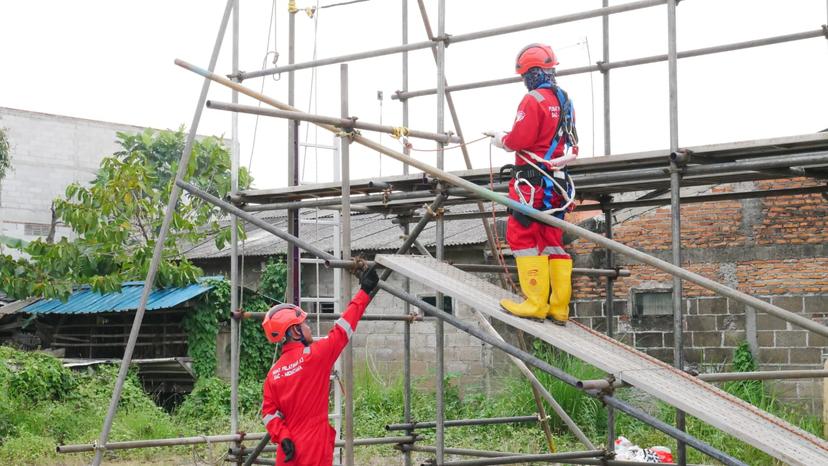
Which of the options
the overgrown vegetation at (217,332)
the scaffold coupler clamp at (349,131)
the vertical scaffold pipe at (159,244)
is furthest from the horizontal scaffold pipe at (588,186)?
the overgrown vegetation at (217,332)

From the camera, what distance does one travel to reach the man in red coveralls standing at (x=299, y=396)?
23.2 feet

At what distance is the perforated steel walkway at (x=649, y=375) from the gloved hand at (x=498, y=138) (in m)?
0.87

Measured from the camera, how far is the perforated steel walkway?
16.8ft

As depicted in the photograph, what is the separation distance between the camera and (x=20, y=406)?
15.5m

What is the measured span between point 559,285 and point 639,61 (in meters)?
2.95

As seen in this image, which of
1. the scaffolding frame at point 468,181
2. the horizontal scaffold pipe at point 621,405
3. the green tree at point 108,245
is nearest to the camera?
the horizontal scaffold pipe at point 621,405

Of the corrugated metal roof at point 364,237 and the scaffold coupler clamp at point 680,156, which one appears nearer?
the scaffold coupler clamp at point 680,156

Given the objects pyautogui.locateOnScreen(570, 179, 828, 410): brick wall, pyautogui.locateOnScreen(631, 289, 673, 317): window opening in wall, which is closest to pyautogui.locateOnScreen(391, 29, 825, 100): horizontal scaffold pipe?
pyautogui.locateOnScreen(570, 179, 828, 410): brick wall

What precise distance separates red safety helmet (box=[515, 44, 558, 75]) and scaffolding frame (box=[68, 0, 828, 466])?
0.71 metres

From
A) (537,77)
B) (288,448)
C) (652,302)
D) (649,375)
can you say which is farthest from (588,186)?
(652,302)

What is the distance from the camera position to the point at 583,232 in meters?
5.71

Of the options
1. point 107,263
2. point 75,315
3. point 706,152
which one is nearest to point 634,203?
point 706,152

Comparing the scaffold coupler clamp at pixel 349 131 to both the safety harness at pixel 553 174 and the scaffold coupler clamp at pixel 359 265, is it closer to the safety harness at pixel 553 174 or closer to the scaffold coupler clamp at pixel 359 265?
the scaffold coupler clamp at pixel 359 265

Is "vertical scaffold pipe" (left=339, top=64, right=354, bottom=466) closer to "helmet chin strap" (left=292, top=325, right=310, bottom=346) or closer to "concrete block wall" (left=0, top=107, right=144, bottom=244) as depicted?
"helmet chin strap" (left=292, top=325, right=310, bottom=346)
